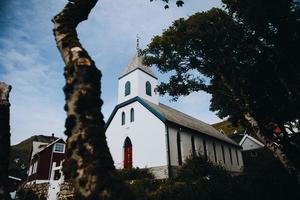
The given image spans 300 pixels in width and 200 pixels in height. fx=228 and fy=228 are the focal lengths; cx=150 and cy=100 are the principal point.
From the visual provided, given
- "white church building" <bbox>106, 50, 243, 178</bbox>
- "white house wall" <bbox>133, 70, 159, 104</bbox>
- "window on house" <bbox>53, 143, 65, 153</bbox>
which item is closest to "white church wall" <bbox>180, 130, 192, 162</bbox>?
"white church building" <bbox>106, 50, 243, 178</bbox>

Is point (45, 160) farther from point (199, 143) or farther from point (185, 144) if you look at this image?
point (199, 143)

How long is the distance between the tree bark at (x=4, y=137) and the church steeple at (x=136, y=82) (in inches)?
864

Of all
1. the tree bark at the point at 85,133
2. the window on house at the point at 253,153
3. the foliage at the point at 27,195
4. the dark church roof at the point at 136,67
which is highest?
the dark church roof at the point at 136,67

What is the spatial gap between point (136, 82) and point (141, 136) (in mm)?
6646

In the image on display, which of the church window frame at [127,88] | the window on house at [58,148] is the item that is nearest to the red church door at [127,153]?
the church window frame at [127,88]

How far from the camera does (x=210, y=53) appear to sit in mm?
16250

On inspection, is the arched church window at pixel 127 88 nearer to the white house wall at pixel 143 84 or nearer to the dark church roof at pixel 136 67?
the dark church roof at pixel 136 67

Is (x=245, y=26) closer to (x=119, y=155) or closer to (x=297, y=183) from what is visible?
(x=297, y=183)

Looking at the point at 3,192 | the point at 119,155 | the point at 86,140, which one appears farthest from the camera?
the point at 119,155

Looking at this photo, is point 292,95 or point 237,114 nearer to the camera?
point 292,95

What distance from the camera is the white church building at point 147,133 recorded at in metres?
21.9

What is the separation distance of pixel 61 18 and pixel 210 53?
14.1m

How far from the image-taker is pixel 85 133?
2297 mm

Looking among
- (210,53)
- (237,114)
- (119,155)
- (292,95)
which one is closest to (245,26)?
(210,53)
